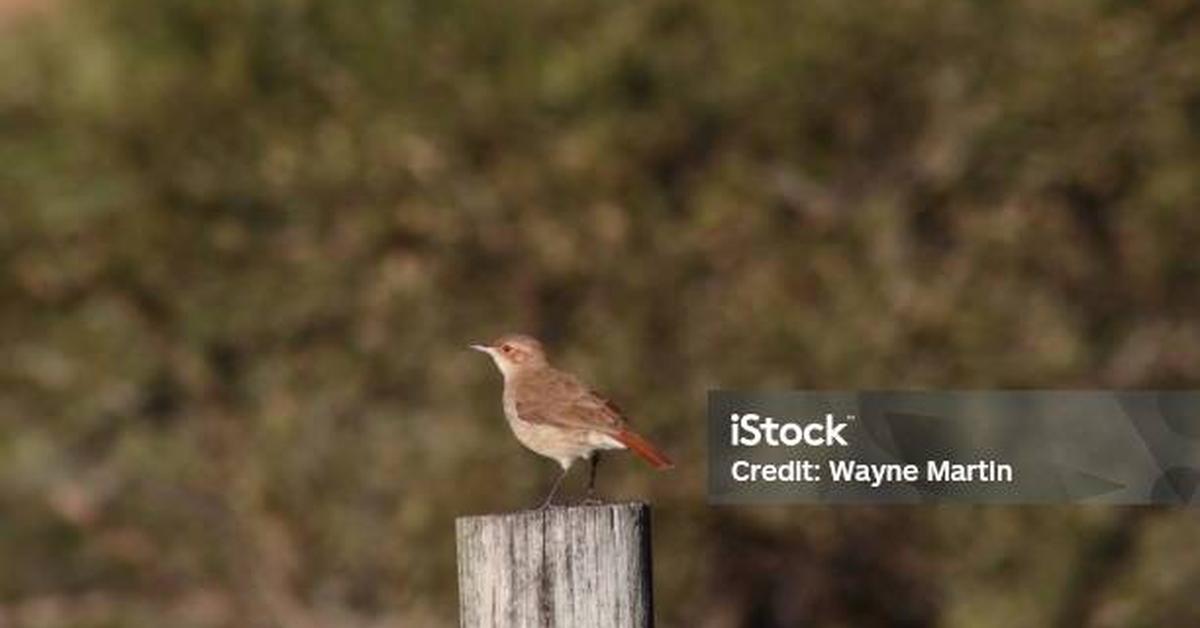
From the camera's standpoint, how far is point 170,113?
1827 centimetres

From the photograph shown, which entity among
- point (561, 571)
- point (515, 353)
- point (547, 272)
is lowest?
point (561, 571)

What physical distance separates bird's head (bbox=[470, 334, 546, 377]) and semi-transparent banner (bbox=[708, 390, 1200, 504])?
2.34 meters

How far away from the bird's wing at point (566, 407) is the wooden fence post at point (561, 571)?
2786mm


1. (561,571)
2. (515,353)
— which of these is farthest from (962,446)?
(561,571)

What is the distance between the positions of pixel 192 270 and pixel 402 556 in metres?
2.47

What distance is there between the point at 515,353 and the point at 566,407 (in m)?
1.07

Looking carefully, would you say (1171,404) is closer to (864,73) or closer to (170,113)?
(864,73)

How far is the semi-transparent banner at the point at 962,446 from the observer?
13.6m

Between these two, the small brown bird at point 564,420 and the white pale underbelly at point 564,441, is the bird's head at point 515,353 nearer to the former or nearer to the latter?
the small brown bird at point 564,420

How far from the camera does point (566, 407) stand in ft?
32.8

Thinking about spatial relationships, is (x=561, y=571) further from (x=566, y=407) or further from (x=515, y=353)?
(x=515, y=353)

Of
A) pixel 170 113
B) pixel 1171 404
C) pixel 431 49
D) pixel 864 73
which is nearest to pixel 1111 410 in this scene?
pixel 1171 404

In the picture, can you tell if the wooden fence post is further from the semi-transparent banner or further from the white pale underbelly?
the semi-transparent banner

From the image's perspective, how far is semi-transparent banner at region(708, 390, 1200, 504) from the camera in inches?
536
